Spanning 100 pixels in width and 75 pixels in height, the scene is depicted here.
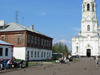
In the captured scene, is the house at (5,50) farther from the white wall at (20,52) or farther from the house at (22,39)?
the house at (22,39)

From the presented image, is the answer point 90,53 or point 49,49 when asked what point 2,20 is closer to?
point 49,49

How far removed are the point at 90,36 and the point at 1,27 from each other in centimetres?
5367

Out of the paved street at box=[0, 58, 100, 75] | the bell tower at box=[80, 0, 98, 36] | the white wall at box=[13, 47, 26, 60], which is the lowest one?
the paved street at box=[0, 58, 100, 75]

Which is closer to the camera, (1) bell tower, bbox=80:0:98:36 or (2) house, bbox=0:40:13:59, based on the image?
(2) house, bbox=0:40:13:59

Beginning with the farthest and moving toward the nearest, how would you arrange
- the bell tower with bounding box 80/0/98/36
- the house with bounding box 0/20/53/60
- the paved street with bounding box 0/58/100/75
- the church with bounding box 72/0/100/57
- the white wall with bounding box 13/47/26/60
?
the bell tower with bounding box 80/0/98/36 → the church with bounding box 72/0/100/57 → the house with bounding box 0/20/53/60 → the white wall with bounding box 13/47/26/60 → the paved street with bounding box 0/58/100/75

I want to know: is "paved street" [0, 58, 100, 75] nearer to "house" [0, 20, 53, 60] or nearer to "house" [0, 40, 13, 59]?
"house" [0, 40, 13, 59]

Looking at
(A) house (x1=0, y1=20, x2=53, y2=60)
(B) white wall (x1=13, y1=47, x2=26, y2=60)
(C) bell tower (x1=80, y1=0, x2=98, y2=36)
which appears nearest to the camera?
(B) white wall (x1=13, y1=47, x2=26, y2=60)

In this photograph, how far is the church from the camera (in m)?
83.5

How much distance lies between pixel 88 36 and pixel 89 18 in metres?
9.87

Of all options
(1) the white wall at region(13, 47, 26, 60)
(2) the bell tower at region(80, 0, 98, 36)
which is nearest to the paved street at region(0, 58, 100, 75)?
(1) the white wall at region(13, 47, 26, 60)

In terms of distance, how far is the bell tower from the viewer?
283 feet

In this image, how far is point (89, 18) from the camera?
86.9 meters

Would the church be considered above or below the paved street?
above

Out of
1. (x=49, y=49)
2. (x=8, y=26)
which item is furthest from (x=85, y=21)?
(x=8, y=26)
